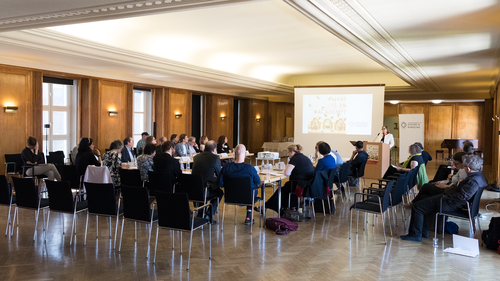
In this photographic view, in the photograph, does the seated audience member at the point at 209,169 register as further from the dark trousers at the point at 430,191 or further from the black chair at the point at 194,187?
the dark trousers at the point at 430,191

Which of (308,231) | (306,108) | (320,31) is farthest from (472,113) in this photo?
(308,231)

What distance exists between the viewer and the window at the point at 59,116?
33.8 ft

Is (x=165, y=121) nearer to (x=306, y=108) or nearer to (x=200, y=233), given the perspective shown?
(x=306, y=108)

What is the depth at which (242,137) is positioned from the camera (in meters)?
18.7

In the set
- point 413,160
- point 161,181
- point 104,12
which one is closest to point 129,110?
point 161,181

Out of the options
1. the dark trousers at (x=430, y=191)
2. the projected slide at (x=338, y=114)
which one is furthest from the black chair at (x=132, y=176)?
the projected slide at (x=338, y=114)

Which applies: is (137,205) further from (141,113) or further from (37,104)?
(141,113)

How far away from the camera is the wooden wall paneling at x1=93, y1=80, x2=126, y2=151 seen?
11.0 metres

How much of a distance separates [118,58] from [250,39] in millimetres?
3187

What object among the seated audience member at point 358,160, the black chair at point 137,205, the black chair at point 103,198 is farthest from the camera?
the seated audience member at point 358,160

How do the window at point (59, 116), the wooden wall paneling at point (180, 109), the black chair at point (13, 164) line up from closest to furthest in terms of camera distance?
the black chair at point (13, 164)
the window at point (59, 116)
the wooden wall paneling at point (180, 109)

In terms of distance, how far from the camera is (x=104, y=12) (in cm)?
480

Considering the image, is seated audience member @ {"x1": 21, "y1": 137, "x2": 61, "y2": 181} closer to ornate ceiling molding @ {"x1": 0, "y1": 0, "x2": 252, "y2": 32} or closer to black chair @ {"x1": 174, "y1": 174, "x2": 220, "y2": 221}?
ornate ceiling molding @ {"x1": 0, "y1": 0, "x2": 252, "y2": 32}

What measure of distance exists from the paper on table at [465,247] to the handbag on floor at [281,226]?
2.01 m
